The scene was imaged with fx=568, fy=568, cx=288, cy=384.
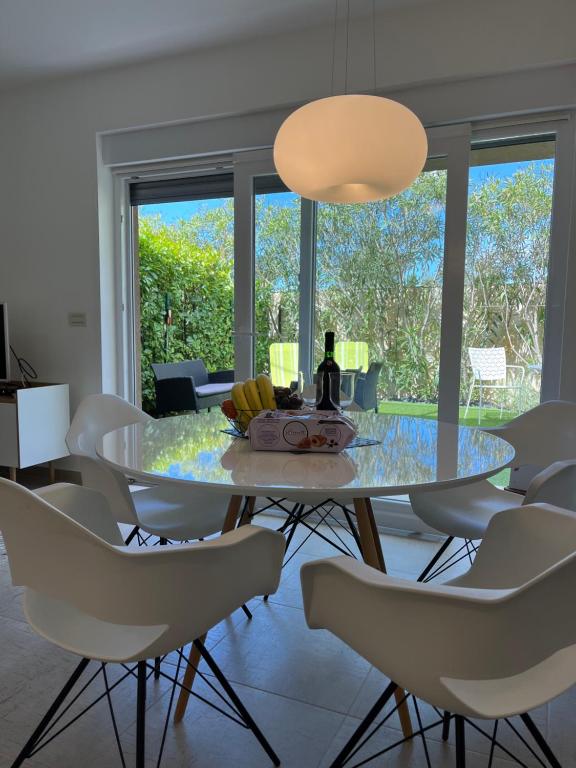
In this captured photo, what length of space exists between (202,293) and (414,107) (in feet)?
10.1

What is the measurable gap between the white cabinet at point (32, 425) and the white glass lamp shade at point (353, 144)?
2.52m

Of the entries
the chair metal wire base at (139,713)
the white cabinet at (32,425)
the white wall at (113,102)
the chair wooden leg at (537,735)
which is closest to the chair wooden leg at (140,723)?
the chair metal wire base at (139,713)

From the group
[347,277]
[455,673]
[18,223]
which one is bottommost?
[455,673]

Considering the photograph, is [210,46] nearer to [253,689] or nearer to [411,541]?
[411,541]

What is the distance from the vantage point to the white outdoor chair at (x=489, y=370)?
3.05 meters

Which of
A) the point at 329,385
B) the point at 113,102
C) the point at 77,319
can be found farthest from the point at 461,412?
the point at 113,102

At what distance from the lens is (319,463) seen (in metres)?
1.54

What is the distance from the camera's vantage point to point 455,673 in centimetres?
91

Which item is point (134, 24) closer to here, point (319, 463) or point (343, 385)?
point (343, 385)

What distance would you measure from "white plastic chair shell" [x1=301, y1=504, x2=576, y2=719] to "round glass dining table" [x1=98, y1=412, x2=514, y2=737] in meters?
0.29

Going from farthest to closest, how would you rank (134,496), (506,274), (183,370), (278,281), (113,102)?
(183,370) → (113,102) → (278,281) → (506,274) → (134,496)

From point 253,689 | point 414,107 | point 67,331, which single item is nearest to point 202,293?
point 67,331

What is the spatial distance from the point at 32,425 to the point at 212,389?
6.02ft

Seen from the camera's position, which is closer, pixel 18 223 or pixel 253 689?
pixel 253 689
